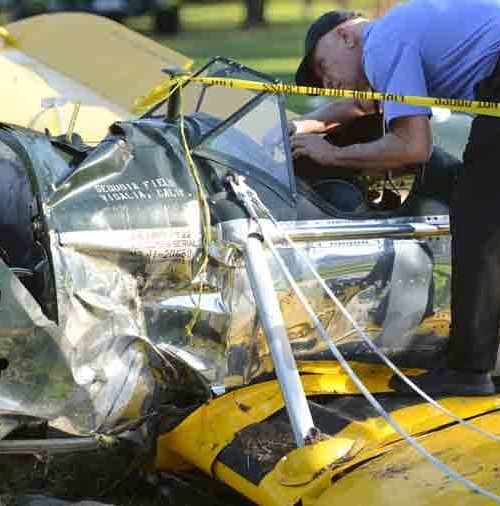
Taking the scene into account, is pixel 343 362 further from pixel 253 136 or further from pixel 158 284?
pixel 253 136

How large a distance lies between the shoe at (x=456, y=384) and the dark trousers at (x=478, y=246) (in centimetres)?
4

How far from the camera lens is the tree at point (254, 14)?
26.2 m

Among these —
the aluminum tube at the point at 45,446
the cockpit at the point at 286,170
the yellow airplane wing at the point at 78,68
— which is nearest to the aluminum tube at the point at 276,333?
the cockpit at the point at 286,170

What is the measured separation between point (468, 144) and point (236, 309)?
38.0 inches

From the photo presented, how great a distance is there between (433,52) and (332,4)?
22688mm

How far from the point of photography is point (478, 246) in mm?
4312

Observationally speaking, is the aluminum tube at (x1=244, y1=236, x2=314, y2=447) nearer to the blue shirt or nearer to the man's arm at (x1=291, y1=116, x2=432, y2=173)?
the man's arm at (x1=291, y1=116, x2=432, y2=173)

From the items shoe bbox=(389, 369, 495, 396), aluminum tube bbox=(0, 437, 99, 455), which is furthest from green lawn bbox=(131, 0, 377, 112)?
aluminum tube bbox=(0, 437, 99, 455)

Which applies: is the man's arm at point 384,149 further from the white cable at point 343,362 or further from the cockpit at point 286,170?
the white cable at point 343,362

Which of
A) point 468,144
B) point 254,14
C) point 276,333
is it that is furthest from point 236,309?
point 254,14

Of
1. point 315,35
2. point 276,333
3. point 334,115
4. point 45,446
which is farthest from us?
point 334,115

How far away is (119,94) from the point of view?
8297mm

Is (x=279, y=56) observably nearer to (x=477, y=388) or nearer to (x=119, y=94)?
(x=119, y=94)

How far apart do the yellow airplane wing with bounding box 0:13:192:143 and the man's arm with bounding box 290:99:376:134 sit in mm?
2265
